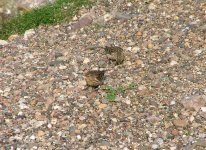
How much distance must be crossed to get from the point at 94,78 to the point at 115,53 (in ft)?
3.71

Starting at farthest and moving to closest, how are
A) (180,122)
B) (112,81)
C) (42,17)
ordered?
(42,17) < (112,81) < (180,122)

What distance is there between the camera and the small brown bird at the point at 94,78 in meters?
11.0

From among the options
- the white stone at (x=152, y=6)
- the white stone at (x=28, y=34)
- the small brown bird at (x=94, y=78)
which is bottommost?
the white stone at (x=28, y=34)

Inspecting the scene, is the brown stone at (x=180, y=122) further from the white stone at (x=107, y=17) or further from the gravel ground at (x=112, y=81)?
the white stone at (x=107, y=17)

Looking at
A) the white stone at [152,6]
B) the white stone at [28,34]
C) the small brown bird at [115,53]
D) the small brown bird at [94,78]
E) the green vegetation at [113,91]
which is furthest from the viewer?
the white stone at [152,6]

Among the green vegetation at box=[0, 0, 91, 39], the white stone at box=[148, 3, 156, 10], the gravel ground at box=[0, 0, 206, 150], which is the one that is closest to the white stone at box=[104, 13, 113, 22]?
the gravel ground at box=[0, 0, 206, 150]

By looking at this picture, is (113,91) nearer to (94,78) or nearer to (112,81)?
(112,81)

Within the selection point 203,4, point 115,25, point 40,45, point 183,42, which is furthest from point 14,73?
point 203,4

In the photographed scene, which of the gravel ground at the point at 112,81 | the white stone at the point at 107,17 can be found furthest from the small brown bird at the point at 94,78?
the white stone at the point at 107,17

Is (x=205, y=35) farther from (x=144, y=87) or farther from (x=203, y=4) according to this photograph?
(x=144, y=87)

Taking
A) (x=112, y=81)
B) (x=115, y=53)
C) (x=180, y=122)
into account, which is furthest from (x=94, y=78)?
(x=180, y=122)

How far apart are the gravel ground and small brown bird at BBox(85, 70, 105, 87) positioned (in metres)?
0.14

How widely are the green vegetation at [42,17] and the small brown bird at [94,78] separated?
324 centimetres

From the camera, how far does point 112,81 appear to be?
11.1 meters
